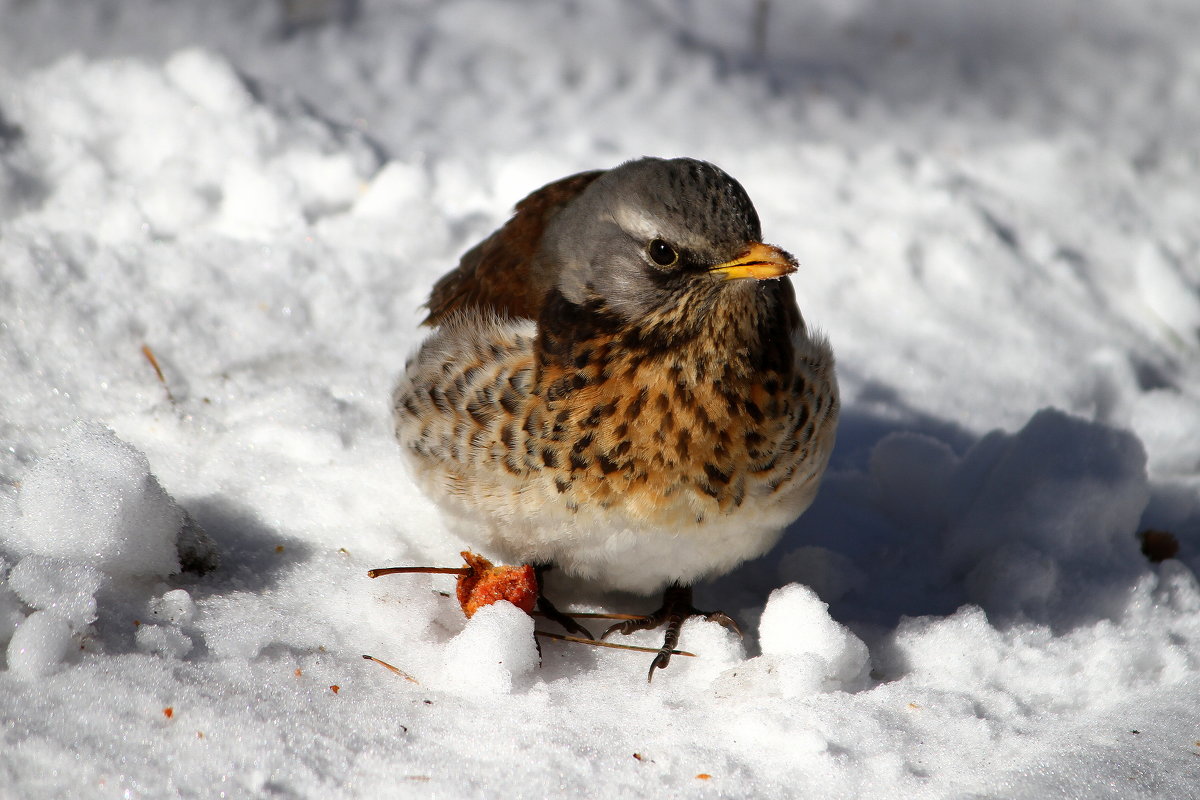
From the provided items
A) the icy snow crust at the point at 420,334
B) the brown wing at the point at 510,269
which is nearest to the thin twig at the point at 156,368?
the icy snow crust at the point at 420,334

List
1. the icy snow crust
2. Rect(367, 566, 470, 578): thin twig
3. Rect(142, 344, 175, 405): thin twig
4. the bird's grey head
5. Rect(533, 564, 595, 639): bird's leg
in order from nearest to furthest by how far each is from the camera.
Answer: the icy snow crust, the bird's grey head, Rect(367, 566, 470, 578): thin twig, Rect(533, 564, 595, 639): bird's leg, Rect(142, 344, 175, 405): thin twig

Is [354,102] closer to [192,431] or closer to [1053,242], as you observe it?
[192,431]

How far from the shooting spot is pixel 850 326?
440cm

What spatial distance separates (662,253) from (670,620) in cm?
105

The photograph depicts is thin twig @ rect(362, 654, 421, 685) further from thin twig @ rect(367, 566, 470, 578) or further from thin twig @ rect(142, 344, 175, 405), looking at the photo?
thin twig @ rect(142, 344, 175, 405)

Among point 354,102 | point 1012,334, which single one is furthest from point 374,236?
point 1012,334

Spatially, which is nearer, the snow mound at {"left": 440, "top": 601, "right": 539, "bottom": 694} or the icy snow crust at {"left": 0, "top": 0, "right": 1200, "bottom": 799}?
the icy snow crust at {"left": 0, "top": 0, "right": 1200, "bottom": 799}

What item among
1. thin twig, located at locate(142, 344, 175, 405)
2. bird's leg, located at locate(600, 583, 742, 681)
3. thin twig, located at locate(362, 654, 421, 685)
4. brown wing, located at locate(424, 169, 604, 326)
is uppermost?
brown wing, located at locate(424, 169, 604, 326)


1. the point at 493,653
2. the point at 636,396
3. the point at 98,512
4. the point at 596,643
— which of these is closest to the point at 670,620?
the point at 596,643

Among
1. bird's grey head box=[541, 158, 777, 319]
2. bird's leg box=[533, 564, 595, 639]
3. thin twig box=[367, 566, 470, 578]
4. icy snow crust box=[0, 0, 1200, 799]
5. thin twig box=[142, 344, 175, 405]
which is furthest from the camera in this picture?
thin twig box=[142, 344, 175, 405]

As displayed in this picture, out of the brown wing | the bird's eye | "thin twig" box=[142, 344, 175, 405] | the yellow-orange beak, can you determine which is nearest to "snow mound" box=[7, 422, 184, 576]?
"thin twig" box=[142, 344, 175, 405]

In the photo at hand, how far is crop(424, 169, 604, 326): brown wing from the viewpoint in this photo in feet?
9.48

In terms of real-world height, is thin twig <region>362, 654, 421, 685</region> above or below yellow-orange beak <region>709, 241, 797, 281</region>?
below

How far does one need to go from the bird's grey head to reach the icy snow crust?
33.5 inches
